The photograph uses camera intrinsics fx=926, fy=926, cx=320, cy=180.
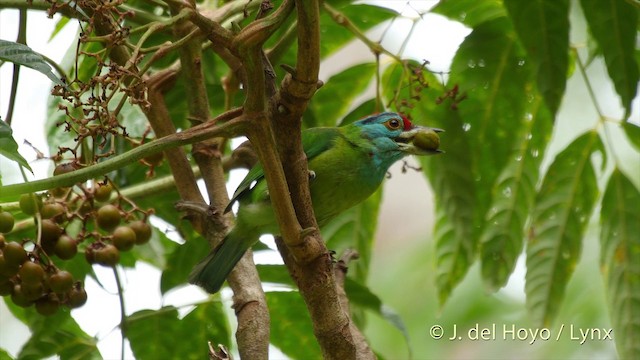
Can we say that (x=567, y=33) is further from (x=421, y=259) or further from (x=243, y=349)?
(x=421, y=259)

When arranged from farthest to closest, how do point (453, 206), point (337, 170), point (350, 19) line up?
point (350, 19) < point (337, 170) < point (453, 206)

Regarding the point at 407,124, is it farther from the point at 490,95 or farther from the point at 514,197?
the point at 514,197

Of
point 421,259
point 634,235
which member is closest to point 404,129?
point 634,235

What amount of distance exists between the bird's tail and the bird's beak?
633mm

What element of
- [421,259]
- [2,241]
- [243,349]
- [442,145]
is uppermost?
[421,259]

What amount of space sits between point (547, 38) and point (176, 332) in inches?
55.0

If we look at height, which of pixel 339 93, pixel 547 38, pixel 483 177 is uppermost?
pixel 339 93

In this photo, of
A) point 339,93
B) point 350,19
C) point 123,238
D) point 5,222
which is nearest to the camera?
point 5,222

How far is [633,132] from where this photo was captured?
2980 millimetres


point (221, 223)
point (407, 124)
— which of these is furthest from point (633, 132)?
point (221, 223)

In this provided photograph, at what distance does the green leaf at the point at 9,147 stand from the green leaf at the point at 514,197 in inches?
62.8

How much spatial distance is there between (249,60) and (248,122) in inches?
4.9

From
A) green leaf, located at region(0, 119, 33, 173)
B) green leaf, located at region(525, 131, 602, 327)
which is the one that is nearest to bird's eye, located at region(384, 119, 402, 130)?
green leaf, located at region(525, 131, 602, 327)

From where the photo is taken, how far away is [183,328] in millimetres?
2783
